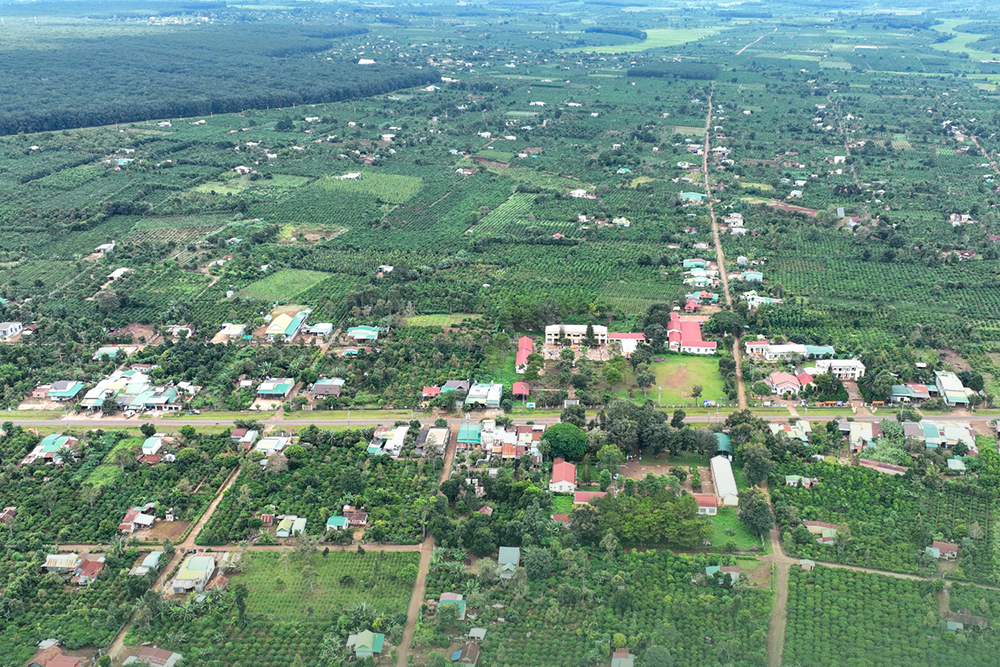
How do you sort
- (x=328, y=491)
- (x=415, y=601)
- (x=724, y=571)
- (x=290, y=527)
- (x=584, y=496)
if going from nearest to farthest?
(x=415, y=601), (x=724, y=571), (x=290, y=527), (x=584, y=496), (x=328, y=491)

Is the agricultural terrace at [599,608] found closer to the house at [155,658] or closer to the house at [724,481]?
the house at [724,481]

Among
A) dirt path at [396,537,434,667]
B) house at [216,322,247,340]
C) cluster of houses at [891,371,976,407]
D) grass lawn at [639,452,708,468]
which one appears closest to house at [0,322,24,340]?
house at [216,322,247,340]

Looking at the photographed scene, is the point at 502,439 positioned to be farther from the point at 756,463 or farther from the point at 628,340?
the point at 628,340

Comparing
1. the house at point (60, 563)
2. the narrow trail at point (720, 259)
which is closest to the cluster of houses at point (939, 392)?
the narrow trail at point (720, 259)

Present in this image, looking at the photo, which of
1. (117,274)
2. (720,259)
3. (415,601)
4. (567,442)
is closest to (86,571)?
(415,601)

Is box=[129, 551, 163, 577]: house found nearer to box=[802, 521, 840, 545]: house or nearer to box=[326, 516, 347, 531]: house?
box=[326, 516, 347, 531]: house
